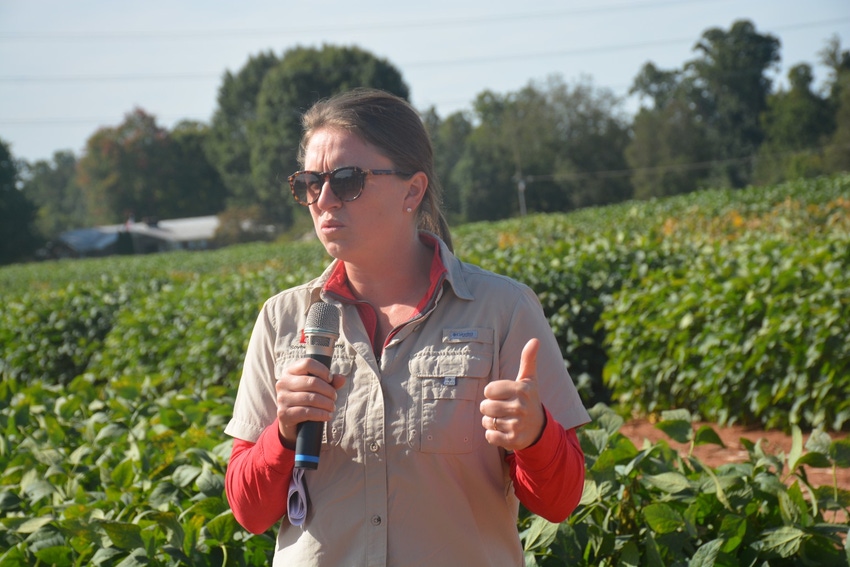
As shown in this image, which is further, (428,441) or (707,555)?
(707,555)

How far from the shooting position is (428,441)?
5.79 feet

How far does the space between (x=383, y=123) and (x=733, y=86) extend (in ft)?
279

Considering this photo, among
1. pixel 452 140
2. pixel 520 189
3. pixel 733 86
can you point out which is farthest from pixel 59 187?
pixel 733 86

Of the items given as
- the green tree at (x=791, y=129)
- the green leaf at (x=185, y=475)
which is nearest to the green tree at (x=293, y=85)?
the green tree at (x=791, y=129)

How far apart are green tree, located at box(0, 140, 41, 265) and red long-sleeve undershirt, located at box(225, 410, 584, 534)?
225 feet

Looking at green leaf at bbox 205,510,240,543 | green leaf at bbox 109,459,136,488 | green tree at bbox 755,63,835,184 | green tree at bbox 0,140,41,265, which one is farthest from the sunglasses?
green tree at bbox 0,140,41,265

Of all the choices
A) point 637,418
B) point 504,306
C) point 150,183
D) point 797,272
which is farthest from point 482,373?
point 150,183

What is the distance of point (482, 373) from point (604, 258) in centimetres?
597

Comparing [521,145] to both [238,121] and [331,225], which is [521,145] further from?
[331,225]

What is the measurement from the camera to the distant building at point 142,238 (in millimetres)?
A: 74438

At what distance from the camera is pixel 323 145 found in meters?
1.96

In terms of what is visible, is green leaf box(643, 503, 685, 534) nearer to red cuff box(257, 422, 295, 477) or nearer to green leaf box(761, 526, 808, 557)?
green leaf box(761, 526, 808, 557)

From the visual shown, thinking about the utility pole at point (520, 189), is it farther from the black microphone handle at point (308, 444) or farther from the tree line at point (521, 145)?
the black microphone handle at point (308, 444)

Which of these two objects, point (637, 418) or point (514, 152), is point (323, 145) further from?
point (514, 152)
